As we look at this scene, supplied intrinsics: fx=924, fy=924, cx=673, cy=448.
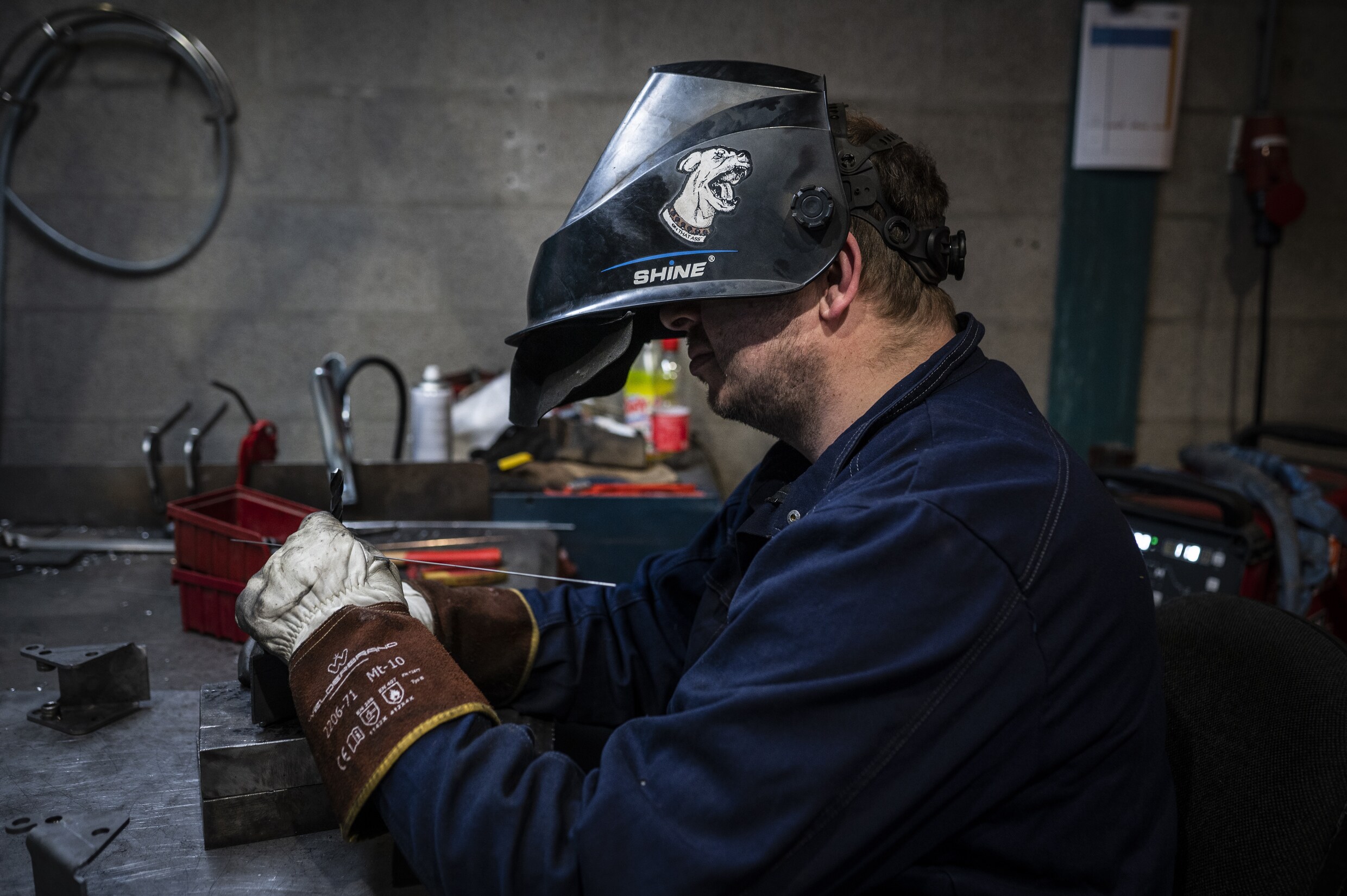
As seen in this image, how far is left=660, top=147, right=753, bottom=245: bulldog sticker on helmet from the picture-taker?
930 millimetres

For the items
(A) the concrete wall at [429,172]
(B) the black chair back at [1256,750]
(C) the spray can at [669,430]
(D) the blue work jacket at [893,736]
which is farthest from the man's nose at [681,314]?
(A) the concrete wall at [429,172]

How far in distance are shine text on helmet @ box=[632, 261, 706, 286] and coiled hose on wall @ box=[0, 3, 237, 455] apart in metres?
2.33

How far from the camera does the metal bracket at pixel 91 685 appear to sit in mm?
1072

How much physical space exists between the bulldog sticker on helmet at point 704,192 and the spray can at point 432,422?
134 centimetres

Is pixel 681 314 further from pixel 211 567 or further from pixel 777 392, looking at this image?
pixel 211 567

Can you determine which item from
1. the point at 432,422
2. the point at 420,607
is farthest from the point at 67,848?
the point at 432,422

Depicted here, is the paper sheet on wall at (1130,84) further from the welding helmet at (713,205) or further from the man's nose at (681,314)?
the man's nose at (681,314)

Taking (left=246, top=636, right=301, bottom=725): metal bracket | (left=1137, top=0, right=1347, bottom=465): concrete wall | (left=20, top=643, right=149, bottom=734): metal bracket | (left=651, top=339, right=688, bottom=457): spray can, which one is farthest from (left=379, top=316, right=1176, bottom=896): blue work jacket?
(left=1137, top=0, right=1347, bottom=465): concrete wall

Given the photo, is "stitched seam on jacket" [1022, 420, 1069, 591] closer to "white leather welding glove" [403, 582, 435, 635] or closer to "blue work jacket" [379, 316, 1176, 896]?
"blue work jacket" [379, 316, 1176, 896]

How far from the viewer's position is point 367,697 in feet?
2.75

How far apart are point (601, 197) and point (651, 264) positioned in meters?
0.10

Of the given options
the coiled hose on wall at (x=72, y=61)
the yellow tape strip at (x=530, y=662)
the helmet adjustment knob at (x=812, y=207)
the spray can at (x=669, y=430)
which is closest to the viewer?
the helmet adjustment knob at (x=812, y=207)

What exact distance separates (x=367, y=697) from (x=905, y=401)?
59 cm

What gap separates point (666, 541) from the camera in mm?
2053
